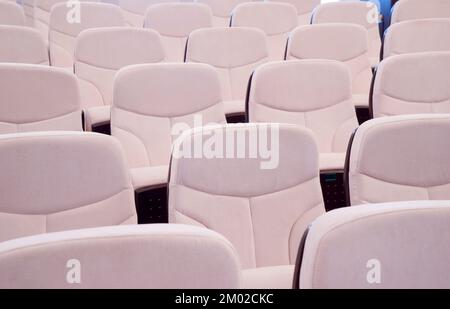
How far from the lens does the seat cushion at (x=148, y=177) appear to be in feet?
4.91

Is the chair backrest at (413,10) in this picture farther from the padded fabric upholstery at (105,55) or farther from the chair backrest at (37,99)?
the chair backrest at (37,99)

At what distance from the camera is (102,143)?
44.8 inches

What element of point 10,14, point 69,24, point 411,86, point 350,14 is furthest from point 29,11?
point 411,86

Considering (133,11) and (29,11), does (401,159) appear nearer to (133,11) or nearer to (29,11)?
(133,11)

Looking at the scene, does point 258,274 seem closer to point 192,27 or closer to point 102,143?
point 102,143

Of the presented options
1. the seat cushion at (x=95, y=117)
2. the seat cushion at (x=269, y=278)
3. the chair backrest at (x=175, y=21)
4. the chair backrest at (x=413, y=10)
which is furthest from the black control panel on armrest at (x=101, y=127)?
the chair backrest at (x=413, y=10)

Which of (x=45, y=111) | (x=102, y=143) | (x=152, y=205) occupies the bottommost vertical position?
(x=152, y=205)

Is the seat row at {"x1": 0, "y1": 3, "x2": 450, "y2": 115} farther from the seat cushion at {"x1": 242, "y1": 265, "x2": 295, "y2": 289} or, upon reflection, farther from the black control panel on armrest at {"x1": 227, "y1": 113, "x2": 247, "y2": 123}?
the seat cushion at {"x1": 242, "y1": 265, "x2": 295, "y2": 289}

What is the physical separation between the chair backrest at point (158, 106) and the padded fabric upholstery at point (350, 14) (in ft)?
4.68

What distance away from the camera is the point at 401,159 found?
126 cm

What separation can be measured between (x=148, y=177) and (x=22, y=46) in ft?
3.91

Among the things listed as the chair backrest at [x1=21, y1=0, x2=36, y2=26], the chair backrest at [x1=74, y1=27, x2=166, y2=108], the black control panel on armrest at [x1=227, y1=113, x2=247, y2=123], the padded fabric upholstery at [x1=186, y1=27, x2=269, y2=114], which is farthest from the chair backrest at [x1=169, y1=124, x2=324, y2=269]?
the chair backrest at [x1=21, y1=0, x2=36, y2=26]
